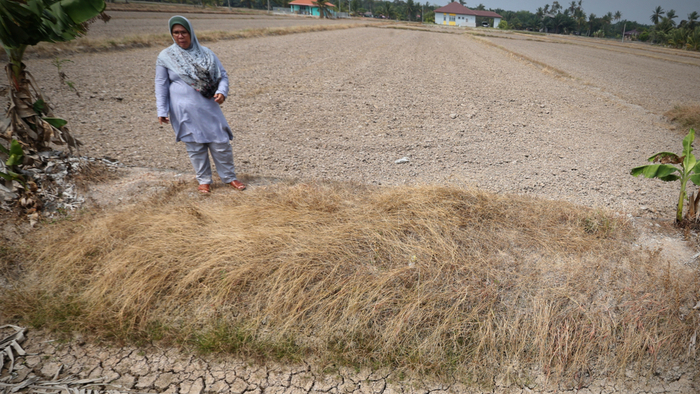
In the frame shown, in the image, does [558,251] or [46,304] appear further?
[558,251]

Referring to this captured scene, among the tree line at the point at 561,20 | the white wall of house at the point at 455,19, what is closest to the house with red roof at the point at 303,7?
the tree line at the point at 561,20

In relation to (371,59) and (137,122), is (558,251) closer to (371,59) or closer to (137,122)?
(137,122)

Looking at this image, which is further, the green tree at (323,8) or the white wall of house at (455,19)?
the white wall of house at (455,19)

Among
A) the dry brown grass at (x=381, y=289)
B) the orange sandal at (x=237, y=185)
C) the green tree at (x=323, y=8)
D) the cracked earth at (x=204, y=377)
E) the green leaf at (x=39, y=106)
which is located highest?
the green tree at (x=323, y=8)

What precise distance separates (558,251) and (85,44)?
12.9 meters

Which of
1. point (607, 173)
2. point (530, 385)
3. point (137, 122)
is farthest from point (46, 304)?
point (607, 173)

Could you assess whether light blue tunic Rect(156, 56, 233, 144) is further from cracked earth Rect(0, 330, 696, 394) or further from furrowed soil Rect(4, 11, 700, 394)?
cracked earth Rect(0, 330, 696, 394)

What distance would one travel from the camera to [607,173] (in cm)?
414

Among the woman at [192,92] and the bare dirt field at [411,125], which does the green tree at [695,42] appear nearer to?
the bare dirt field at [411,125]

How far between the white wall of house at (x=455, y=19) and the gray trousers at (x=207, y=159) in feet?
273

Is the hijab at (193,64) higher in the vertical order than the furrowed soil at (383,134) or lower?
higher

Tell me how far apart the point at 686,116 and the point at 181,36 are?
863 cm

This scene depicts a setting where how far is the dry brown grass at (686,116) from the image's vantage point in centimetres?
634

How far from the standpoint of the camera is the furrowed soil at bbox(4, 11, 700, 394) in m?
1.85
